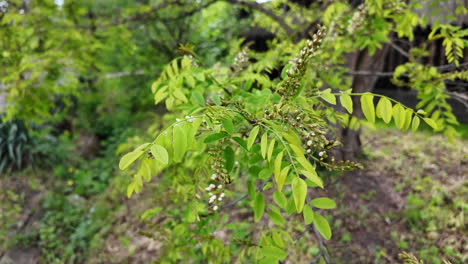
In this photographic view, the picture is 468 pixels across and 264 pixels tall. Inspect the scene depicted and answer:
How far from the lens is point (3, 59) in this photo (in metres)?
2.77

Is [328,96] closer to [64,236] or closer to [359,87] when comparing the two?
[359,87]

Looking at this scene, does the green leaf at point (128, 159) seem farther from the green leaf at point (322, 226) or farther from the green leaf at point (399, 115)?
the green leaf at point (399, 115)

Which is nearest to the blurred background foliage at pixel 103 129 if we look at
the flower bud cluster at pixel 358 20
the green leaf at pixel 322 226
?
the flower bud cluster at pixel 358 20

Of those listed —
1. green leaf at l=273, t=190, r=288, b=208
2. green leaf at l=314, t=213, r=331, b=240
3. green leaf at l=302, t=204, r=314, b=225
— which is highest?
green leaf at l=302, t=204, r=314, b=225

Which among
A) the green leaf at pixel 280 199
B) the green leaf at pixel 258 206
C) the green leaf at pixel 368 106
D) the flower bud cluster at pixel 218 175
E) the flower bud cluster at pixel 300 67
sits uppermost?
the flower bud cluster at pixel 300 67

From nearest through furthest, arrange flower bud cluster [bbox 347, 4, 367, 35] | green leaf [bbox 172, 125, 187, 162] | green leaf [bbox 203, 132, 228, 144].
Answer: green leaf [bbox 172, 125, 187, 162]
green leaf [bbox 203, 132, 228, 144]
flower bud cluster [bbox 347, 4, 367, 35]

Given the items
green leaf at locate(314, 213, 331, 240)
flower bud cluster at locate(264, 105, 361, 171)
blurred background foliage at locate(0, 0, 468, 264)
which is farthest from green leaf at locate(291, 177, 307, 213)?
blurred background foliage at locate(0, 0, 468, 264)

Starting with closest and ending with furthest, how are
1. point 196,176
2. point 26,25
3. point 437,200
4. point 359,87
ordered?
point 196,176
point 437,200
point 26,25
point 359,87

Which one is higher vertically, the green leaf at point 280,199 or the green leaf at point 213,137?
the green leaf at point 213,137

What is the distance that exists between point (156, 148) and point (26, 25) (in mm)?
3808

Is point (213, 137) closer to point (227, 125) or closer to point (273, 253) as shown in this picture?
point (227, 125)

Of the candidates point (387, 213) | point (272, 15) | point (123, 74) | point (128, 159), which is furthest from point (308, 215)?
point (123, 74)

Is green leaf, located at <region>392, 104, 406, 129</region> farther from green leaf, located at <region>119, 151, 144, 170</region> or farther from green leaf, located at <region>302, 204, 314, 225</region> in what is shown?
green leaf, located at <region>119, 151, 144, 170</region>

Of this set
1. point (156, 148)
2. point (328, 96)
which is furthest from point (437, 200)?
point (156, 148)
